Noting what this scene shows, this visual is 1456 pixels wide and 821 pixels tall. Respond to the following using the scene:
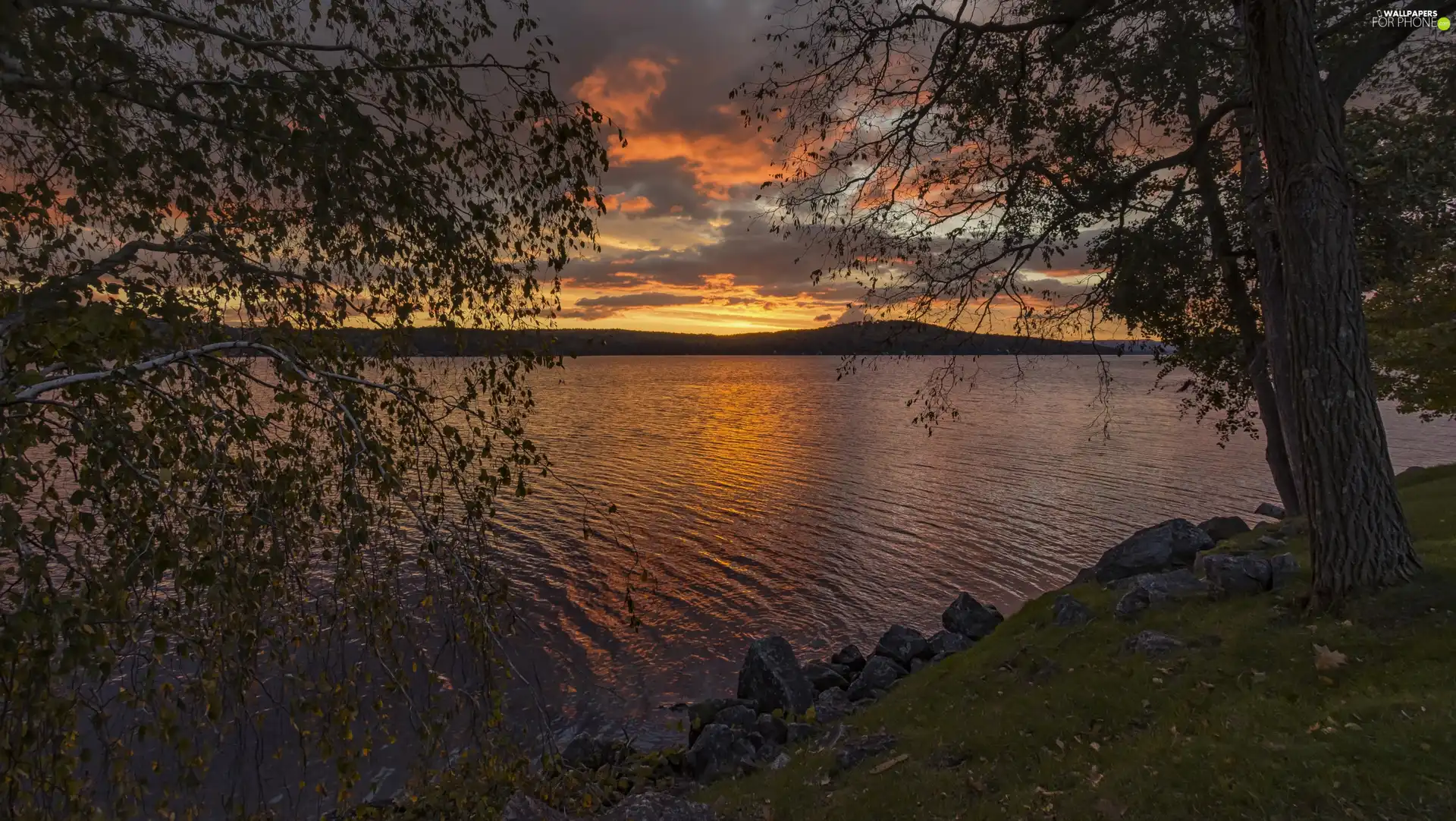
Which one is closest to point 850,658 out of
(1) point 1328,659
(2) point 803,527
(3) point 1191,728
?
(3) point 1191,728

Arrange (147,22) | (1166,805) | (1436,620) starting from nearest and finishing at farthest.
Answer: (147,22) < (1166,805) < (1436,620)

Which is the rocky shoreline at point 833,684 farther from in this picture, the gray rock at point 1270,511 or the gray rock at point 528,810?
the gray rock at point 1270,511

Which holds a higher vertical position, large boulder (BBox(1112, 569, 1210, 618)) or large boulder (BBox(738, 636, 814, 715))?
large boulder (BBox(1112, 569, 1210, 618))

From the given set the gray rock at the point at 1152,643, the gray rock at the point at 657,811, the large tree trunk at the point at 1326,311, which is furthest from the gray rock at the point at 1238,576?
the gray rock at the point at 657,811

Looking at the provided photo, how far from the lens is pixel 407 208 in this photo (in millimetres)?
4824

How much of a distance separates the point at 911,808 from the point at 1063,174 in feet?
48.6

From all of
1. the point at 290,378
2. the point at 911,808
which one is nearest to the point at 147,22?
the point at 290,378

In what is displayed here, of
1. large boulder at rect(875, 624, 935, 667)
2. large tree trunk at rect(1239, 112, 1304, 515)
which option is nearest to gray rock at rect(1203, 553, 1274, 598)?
large tree trunk at rect(1239, 112, 1304, 515)

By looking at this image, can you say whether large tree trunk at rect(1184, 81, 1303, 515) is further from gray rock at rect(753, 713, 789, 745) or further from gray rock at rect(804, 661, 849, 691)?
gray rock at rect(753, 713, 789, 745)

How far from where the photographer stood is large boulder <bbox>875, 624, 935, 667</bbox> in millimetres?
19094

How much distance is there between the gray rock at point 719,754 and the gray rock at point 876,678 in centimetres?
380

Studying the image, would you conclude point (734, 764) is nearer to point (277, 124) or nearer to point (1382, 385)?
point (277, 124)

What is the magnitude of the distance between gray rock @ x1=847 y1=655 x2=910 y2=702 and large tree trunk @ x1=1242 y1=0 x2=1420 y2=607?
33.2 feet

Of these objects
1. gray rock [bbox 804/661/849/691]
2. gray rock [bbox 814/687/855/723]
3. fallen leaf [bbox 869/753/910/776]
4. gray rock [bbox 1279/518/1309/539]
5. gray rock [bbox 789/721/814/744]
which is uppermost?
gray rock [bbox 1279/518/1309/539]
